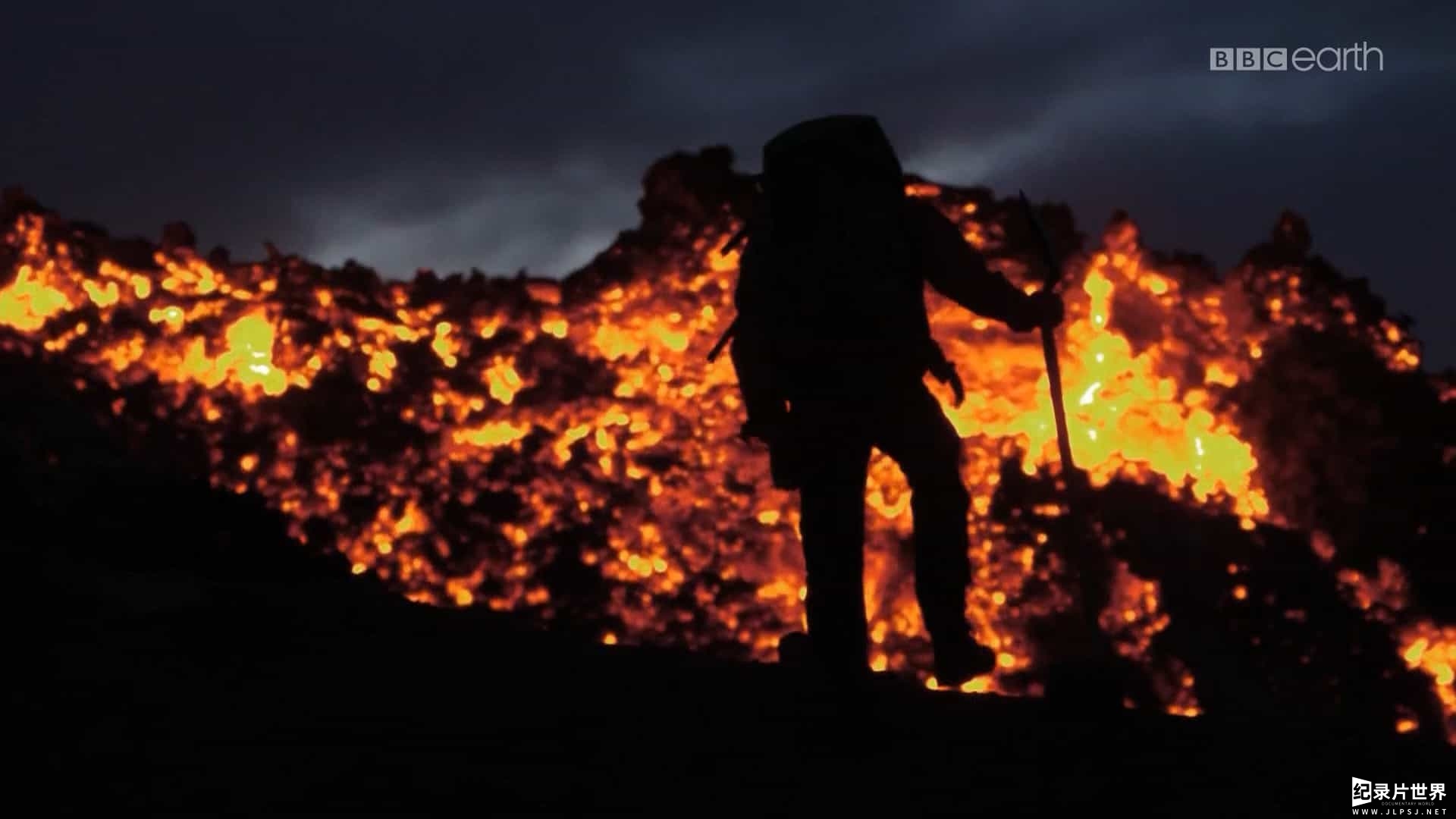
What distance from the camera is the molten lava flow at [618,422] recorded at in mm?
8984

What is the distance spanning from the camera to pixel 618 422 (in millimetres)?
9500

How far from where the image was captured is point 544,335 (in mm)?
9906

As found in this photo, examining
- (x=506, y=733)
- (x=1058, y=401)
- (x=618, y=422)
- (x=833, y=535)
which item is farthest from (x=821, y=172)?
(x=618, y=422)

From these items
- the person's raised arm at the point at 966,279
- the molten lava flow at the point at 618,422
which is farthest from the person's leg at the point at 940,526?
the molten lava flow at the point at 618,422

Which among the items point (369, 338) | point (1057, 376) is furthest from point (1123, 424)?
point (369, 338)

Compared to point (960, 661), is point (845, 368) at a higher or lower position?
higher

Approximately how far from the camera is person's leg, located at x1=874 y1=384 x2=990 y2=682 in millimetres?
4598

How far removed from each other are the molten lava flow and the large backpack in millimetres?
4435

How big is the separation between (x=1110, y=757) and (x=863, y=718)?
0.72 meters

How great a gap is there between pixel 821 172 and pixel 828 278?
13.9 inches

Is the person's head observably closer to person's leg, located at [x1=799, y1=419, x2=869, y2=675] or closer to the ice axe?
person's leg, located at [x1=799, y1=419, x2=869, y2=675]

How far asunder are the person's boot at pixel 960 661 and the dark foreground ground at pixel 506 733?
13 centimetres

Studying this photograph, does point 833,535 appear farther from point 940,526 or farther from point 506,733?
point 506,733

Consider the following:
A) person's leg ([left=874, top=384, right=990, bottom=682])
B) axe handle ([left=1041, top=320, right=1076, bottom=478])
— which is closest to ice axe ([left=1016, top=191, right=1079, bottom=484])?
axe handle ([left=1041, top=320, right=1076, bottom=478])
